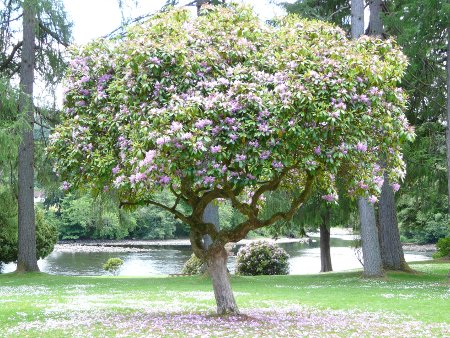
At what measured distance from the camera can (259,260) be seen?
874 inches

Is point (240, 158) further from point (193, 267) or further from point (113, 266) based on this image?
point (113, 266)

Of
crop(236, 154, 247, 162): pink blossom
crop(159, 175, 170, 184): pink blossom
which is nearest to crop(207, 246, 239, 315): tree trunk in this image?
crop(159, 175, 170, 184): pink blossom

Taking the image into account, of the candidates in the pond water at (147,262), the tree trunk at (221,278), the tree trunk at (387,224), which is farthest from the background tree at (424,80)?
the tree trunk at (221,278)

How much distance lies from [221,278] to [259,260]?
13.6m

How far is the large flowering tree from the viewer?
7.03 metres

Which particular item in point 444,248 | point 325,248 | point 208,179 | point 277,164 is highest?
point 277,164

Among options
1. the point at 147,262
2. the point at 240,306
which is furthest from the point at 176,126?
the point at 147,262

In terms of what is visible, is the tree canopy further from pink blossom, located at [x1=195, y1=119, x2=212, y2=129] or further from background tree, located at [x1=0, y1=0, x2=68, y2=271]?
background tree, located at [x1=0, y1=0, x2=68, y2=271]

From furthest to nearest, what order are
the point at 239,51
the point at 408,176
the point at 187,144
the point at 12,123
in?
1. the point at 408,176
2. the point at 12,123
3. the point at 239,51
4. the point at 187,144

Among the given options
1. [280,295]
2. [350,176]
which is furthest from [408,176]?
→ [350,176]

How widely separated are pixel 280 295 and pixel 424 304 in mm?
3218

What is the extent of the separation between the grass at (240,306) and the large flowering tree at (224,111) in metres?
1.08

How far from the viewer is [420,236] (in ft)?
176

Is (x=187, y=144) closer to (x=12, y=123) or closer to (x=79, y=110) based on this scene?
(x=79, y=110)
